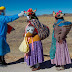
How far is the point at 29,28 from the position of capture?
4.95 meters

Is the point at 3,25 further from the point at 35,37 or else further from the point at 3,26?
the point at 35,37

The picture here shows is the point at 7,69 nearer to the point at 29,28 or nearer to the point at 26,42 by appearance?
the point at 26,42

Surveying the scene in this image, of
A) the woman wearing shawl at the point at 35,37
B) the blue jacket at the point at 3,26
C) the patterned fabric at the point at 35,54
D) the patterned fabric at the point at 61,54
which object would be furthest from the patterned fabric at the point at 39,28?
the blue jacket at the point at 3,26

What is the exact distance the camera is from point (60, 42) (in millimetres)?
4941

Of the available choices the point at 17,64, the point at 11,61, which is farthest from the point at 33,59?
the point at 11,61

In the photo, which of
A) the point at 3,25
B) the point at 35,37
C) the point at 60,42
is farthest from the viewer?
the point at 3,25

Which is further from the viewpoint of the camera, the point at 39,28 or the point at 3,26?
the point at 3,26

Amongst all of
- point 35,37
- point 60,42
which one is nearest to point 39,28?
point 35,37

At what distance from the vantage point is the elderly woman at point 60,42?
4.78 metres

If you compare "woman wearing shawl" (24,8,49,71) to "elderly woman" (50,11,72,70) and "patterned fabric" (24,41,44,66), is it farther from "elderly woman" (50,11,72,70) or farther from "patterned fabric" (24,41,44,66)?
"elderly woman" (50,11,72,70)

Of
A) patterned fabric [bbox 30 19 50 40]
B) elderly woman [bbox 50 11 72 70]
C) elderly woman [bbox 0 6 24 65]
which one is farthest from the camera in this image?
elderly woman [bbox 0 6 24 65]

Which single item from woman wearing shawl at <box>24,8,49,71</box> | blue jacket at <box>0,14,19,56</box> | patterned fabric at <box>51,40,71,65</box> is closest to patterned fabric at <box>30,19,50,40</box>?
woman wearing shawl at <box>24,8,49,71</box>

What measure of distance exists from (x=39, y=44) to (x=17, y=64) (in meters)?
1.58

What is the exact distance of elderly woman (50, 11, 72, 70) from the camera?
4.78 metres
